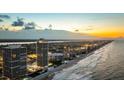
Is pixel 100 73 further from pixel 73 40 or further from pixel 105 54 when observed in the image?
pixel 73 40

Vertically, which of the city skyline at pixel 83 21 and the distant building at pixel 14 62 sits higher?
the city skyline at pixel 83 21

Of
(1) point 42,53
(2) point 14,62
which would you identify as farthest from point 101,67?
(2) point 14,62

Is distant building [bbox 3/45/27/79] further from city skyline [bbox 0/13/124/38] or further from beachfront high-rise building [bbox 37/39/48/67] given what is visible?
city skyline [bbox 0/13/124/38]

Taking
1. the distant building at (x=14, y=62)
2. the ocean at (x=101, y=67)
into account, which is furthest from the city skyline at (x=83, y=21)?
the distant building at (x=14, y=62)

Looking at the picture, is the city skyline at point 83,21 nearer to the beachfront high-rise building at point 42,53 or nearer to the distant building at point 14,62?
the beachfront high-rise building at point 42,53

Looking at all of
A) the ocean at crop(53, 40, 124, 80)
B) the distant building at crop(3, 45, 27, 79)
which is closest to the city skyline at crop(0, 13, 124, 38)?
the ocean at crop(53, 40, 124, 80)

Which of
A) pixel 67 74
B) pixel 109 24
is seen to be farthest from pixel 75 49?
pixel 109 24
